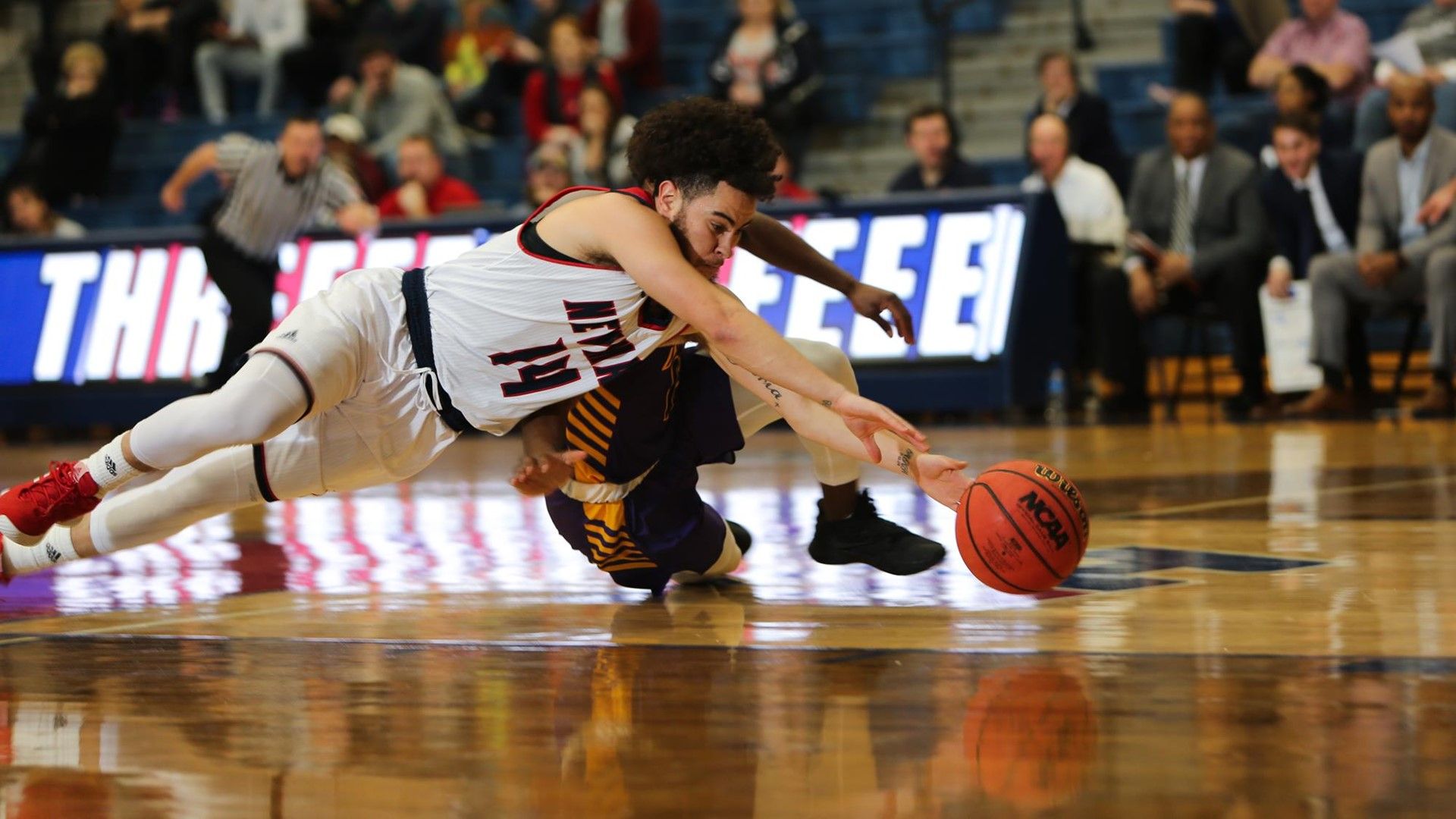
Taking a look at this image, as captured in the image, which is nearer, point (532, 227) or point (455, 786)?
point (455, 786)

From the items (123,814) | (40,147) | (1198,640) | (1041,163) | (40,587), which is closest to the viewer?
(123,814)

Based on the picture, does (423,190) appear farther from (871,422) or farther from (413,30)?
(871,422)

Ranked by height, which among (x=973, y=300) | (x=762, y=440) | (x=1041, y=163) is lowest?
(x=762, y=440)

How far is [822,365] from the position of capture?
4.20m

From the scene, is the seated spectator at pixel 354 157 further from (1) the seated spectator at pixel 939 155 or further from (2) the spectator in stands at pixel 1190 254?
(2) the spectator in stands at pixel 1190 254

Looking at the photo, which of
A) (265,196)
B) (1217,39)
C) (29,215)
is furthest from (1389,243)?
(29,215)

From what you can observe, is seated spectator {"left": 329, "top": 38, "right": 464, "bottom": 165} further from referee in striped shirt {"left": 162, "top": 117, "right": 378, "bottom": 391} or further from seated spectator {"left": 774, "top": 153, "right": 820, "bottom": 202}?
referee in striped shirt {"left": 162, "top": 117, "right": 378, "bottom": 391}

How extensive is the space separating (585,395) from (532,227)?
38 centimetres

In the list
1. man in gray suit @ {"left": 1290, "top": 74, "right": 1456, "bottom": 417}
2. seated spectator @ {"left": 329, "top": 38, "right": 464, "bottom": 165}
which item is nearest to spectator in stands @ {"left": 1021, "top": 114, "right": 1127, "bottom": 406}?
man in gray suit @ {"left": 1290, "top": 74, "right": 1456, "bottom": 417}

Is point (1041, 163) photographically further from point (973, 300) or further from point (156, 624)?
point (156, 624)

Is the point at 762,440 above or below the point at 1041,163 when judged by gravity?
below

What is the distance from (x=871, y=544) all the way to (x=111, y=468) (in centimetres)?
167

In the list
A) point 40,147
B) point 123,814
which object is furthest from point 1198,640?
point 40,147

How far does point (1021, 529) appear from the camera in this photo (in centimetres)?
371
